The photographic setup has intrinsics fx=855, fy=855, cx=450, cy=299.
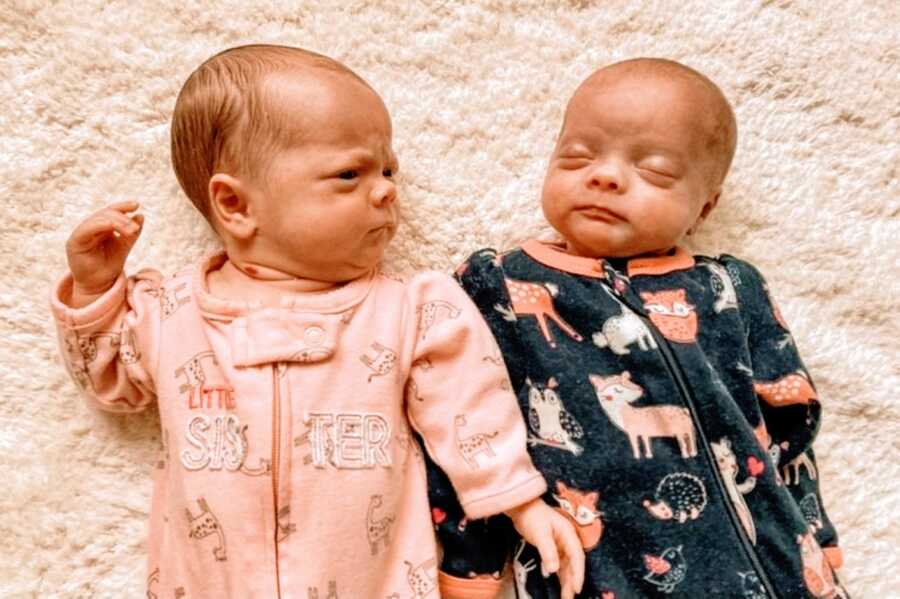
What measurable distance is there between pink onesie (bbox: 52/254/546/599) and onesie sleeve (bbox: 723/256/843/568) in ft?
1.16

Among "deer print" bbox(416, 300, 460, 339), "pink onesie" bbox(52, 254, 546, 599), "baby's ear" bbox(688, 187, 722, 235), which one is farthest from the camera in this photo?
"baby's ear" bbox(688, 187, 722, 235)

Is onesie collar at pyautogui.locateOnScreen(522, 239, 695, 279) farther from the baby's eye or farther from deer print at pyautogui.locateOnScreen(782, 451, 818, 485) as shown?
deer print at pyautogui.locateOnScreen(782, 451, 818, 485)

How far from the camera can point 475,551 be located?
115 centimetres

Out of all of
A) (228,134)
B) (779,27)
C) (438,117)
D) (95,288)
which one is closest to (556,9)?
(438,117)

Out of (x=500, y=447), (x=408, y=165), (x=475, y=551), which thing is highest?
(x=408, y=165)

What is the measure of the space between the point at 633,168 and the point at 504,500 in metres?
0.47

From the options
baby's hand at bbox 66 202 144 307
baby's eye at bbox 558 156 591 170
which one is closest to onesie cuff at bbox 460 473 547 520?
baby's eye at bbox 558 156 591 170

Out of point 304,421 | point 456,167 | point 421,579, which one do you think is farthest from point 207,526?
point 456,167

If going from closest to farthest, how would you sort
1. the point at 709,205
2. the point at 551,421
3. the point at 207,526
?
the point at 207,526
the point at 551,421
the point at 709,205

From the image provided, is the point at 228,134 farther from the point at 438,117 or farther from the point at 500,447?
the point at 500,447

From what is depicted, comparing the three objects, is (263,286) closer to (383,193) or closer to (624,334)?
(383,193)

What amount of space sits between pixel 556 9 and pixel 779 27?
356 mm

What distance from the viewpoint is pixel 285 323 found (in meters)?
1.07

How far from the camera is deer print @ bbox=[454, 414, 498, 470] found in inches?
42.4
